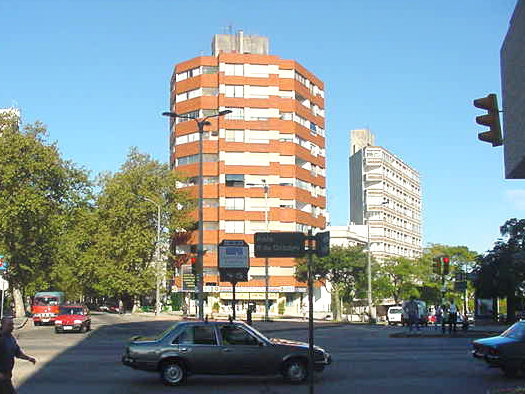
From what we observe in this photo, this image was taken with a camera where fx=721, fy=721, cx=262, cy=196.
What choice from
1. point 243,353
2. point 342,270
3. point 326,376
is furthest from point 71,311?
point 342,270

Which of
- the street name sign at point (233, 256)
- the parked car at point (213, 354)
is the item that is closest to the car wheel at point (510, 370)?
the parked car at point (213, 354)

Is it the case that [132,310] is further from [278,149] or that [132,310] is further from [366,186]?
[366,186]

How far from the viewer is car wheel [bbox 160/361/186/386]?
16.1 meters

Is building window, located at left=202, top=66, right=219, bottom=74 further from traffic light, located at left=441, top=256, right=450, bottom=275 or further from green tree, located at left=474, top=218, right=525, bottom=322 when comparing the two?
traffic light, located at left=441, top=256, right=450, bottom=275

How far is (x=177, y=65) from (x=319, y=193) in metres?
25.9

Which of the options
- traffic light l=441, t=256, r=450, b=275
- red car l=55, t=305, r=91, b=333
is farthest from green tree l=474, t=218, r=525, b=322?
red car l=55, t=305, r=91, b=333

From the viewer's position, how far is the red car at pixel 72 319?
38.8 metres

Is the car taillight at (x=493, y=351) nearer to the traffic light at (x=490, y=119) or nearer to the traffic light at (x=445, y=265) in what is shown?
the traffic light at (x=490, y=119)

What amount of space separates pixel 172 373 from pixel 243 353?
1649 mm

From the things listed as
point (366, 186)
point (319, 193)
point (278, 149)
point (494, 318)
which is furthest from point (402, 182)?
point (494, 318)

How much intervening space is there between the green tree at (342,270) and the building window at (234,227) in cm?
1950

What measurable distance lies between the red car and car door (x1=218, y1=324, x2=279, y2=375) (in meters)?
24.7

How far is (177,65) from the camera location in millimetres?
96625

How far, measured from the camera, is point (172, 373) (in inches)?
636
